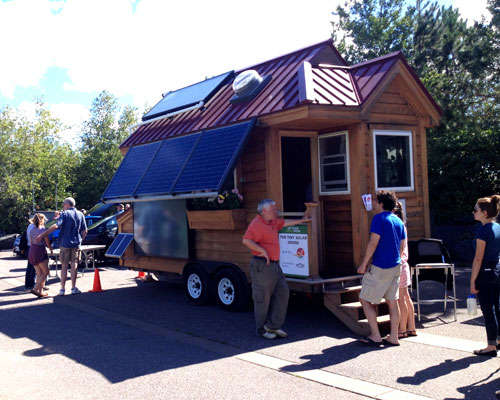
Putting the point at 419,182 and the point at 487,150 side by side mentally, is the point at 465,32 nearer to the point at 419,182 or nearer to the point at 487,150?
the point at 487,150

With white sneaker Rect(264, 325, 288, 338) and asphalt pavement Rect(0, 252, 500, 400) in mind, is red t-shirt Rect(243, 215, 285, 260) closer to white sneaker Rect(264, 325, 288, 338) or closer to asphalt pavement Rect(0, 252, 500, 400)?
white sneaker Rect(264, 325, 288, 338)

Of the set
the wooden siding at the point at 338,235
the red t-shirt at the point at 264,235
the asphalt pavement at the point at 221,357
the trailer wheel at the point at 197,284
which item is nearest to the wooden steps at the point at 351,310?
the asphalt pavement at the point at 221,357

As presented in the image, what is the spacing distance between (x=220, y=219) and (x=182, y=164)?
51.3 inches

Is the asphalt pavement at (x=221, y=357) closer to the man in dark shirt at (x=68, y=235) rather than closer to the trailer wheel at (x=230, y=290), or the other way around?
the trailer wheel at (x=230, y=290)

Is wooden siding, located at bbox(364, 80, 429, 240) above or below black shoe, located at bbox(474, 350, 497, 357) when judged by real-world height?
above

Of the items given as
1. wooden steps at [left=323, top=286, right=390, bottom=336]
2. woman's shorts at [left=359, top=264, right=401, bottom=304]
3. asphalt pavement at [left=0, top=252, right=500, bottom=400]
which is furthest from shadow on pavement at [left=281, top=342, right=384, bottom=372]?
woman's shorts at [left=359, top=264, right=401, bottom=304]

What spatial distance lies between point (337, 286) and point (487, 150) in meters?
9.27

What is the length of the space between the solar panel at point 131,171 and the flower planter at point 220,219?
1.80m

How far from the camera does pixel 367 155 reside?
28.1ft

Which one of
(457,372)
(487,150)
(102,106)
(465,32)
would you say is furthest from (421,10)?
(457,372)

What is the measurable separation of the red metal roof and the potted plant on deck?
130 cm

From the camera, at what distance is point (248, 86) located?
966 cm

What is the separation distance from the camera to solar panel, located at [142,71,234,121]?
1093 cm

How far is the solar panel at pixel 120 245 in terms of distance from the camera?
11445mm
